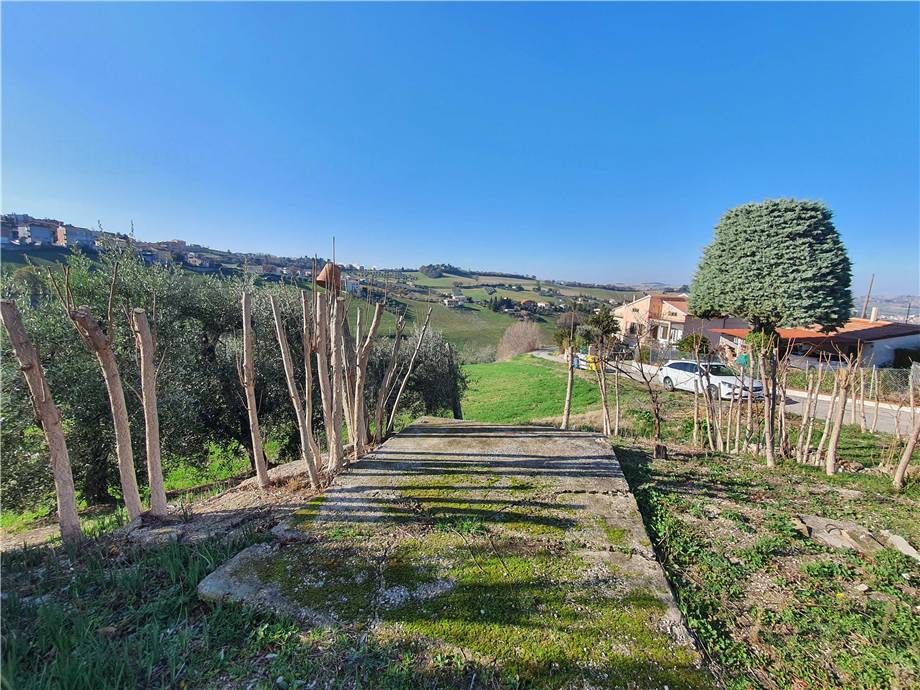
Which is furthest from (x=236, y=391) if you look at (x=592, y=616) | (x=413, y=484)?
(x=592, y=616)

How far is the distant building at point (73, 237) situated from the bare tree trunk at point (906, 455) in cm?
1187

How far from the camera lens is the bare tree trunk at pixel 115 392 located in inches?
101

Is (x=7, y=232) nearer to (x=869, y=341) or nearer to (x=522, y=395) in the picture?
(x=522, y=395)

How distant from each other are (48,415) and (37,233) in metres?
14.0

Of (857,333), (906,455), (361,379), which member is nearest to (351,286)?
(361,379)

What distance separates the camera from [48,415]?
2473mm

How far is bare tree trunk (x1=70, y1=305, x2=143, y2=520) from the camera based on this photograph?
8.38 feet

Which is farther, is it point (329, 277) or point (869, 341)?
point (869, 341)

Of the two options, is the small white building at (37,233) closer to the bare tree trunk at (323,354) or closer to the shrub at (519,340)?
the bare tree trunk at (323,354)

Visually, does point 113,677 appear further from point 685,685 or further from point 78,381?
point 78,381

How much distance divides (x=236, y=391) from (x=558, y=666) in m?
7.01

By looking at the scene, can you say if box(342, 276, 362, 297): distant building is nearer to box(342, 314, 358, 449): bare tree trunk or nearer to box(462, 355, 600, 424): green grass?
box(342, 314, 358, 449): bare tree trunk

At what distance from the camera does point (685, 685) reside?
5.62 ft

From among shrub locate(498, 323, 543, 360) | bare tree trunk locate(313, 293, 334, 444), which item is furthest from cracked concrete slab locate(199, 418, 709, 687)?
shrub locate(498, 323, 543, 360)
